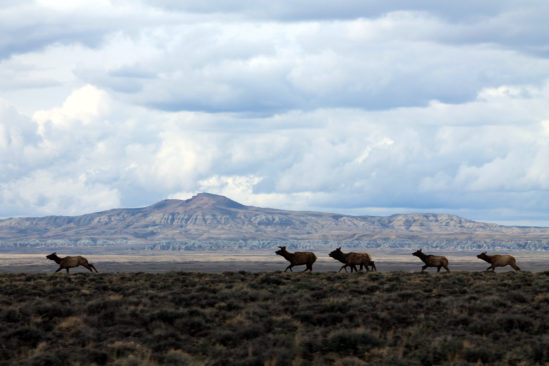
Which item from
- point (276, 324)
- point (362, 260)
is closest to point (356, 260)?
point (362, 260)

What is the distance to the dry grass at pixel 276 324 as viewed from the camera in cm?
1784

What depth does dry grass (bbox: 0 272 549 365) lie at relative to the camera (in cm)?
1784

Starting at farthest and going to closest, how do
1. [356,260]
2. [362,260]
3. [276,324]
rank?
[362,260]
[356,260]
[276,324]

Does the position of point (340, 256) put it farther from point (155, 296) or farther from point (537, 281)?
point (155, 296)

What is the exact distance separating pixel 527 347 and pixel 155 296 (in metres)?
14.1

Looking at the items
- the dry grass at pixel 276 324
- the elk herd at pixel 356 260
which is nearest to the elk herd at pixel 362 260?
the elk herd at pixel 356 260

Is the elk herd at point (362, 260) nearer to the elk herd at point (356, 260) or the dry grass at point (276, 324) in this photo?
the elk herd at point (356, 260)

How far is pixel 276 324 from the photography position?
70.9 ft

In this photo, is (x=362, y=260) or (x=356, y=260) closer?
(x=356, y=260)

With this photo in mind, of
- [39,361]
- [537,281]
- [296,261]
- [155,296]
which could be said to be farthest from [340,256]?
[39,361]

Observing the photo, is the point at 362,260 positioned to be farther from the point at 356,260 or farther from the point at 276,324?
Answer: the point at 276,324

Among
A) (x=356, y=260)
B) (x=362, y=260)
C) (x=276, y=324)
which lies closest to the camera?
(x=276, y=324)

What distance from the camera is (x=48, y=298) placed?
26391 millimetres

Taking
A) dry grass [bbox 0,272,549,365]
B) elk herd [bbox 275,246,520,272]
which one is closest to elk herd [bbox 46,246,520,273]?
elk herd [bbox 275,246,520,272]
